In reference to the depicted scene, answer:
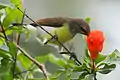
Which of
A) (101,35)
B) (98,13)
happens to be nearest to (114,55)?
(101,35)

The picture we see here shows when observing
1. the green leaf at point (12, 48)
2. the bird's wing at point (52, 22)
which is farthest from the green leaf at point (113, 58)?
the bird's wing at point (52, 22)

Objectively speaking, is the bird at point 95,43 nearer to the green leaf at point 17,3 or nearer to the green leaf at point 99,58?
the green leaf at point 99,58

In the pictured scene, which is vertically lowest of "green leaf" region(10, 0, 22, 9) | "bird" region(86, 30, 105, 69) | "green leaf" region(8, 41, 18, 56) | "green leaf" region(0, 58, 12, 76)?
"green leaf" region(0, 58, 12, 76)

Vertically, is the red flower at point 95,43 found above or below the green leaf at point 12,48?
above

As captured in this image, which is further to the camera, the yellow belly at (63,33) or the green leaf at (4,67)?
the yellow belly at (63,33)

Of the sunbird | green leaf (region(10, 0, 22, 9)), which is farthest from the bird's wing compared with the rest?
green leaf (region(10, 0, 22, 9))

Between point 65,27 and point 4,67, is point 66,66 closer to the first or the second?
point 4,67

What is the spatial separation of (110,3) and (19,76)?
112cm

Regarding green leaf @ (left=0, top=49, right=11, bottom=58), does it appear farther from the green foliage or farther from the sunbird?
the sunbird

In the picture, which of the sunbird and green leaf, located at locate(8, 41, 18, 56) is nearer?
green leaf, located at locate(8, 41, 18, 56)

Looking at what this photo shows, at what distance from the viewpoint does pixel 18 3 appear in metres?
0.65

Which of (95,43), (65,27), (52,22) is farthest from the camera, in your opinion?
(65,27)

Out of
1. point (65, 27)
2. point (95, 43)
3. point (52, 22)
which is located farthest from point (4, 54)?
point (65, 27)

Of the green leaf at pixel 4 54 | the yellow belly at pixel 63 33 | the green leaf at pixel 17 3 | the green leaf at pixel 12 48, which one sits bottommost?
the yellow belly at pixel 63 33
